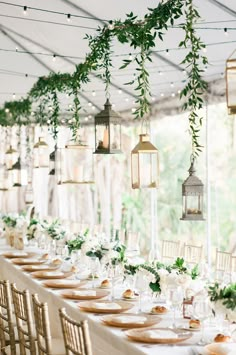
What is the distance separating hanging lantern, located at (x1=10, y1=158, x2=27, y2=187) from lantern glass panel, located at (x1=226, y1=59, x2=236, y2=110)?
5972 mm

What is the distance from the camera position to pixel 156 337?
3.62m

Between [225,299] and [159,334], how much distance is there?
0.44 meters

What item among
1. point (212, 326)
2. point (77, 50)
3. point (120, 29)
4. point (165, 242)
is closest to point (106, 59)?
point (120, 29)

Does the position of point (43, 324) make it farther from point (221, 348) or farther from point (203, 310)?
point (221, 348)

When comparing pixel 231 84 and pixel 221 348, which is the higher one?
pixel 231 84

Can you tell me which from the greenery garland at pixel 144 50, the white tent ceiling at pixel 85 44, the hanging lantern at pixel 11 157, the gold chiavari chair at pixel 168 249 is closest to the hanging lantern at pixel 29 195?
the white tent ceiling at pixel 85 44

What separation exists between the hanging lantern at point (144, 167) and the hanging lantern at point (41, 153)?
3863 mm

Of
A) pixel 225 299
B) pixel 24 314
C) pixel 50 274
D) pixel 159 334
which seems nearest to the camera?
pixel 225 299

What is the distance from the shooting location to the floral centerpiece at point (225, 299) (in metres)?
3.54

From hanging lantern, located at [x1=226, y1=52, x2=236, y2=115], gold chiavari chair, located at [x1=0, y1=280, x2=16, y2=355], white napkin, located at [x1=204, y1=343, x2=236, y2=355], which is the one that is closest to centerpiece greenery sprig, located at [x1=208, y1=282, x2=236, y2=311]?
white napkin, located at [x1=204, y1=343, x2=236, y2=355]

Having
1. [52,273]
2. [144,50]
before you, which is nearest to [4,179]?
[52,273]

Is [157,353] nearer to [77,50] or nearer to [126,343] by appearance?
[126,343]

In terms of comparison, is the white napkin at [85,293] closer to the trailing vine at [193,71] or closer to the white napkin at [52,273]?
the white napkin at [52,273]

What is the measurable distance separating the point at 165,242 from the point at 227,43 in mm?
2555
